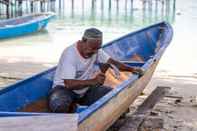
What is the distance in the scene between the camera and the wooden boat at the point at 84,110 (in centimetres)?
418

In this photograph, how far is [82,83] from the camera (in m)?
5.92

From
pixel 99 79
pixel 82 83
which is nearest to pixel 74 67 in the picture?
pixel 82 83

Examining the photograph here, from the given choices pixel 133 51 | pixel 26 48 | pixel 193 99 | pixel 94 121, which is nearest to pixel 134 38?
pixel 133 51

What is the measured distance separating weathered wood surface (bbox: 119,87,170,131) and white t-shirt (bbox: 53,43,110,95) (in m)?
1.06

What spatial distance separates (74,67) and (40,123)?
6.25 feet

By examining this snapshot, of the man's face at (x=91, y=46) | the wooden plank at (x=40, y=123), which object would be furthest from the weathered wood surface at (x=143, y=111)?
the wooden plank at (x=40, y=123)

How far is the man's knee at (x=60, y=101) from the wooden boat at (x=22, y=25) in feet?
46.4

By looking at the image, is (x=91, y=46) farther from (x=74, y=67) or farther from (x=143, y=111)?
(x=143, y=111)

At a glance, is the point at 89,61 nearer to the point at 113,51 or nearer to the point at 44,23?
the point at 113,51

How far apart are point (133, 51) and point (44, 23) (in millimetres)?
14626

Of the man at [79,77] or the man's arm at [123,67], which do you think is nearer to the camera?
the man at [79,77]

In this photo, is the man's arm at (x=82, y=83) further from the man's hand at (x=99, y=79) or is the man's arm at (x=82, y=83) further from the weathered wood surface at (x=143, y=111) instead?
the weathered wood surface at (x=143, y=111)

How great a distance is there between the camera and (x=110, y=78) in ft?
25.4

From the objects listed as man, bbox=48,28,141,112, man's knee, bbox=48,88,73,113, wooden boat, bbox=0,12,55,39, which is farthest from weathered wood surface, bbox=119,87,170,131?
wooden boat, bbox=0,12,55,39
